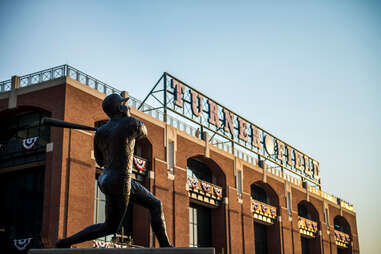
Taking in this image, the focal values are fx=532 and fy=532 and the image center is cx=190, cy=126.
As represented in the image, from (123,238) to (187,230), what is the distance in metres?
6.47

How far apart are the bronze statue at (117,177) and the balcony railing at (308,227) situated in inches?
1884

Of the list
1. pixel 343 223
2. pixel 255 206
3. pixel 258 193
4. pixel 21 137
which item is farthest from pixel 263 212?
pixel 343 223

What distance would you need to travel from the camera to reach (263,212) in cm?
4859

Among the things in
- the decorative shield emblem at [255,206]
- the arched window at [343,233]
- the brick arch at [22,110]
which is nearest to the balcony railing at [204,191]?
the decorative shield emblem at [255,206]

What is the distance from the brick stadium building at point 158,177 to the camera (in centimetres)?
2930

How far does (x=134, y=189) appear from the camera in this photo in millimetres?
9461

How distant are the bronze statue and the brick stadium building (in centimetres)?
1957

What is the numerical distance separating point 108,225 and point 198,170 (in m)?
34.2

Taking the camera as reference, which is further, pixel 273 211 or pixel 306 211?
pixel 306 211

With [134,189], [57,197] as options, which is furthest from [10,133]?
[134,189]

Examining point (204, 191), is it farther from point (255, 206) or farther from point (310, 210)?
point (310, 210)

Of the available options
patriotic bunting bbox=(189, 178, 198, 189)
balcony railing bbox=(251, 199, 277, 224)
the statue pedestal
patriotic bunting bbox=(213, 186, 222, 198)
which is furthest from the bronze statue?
balcony railing bbox=(251, 199, 277, 224)

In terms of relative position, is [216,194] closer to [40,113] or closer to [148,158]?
[148,158]

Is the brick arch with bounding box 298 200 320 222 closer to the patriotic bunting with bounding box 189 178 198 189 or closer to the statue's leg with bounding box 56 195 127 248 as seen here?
the patriotic bunting with bounding box 189 178 198 189
